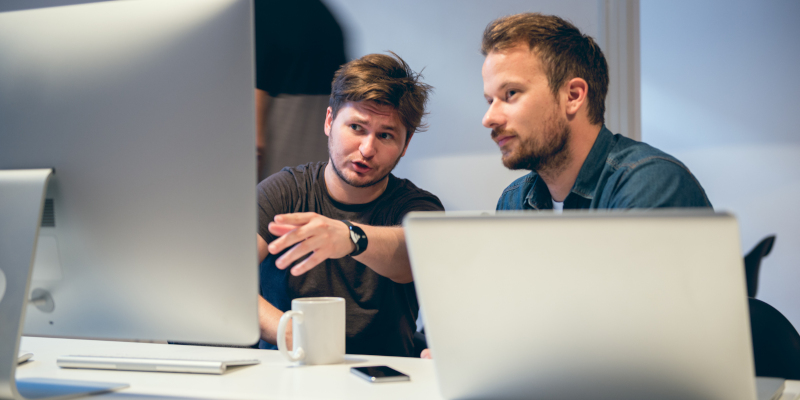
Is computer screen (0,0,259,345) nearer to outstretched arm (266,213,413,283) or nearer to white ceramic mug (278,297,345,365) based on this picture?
outstretched arm (266,213,413,283)

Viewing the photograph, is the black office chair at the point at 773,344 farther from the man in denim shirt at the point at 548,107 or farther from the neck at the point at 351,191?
the neck at the point at 351,191

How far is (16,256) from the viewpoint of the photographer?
2.32 feet

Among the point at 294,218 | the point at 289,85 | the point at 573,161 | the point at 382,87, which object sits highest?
the point at 289,85

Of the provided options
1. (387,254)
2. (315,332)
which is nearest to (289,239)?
(315,332)

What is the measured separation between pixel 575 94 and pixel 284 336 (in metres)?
1.16

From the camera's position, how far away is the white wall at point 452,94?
227 cm

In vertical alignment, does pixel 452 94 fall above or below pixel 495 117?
above

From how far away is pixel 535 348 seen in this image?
573 millimetres

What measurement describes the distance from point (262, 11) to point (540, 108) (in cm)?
131

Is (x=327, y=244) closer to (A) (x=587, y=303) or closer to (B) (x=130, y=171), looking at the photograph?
(B) (x=130, y=171)

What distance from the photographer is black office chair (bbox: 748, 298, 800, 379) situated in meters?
0.95

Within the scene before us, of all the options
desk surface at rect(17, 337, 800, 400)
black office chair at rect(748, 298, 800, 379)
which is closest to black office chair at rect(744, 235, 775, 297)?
black office chair at rect(748, 298, 800, 379)

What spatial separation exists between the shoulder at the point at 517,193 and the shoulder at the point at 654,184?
39cm

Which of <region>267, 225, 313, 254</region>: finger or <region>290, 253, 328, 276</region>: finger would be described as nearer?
<region>267, 225, 313, 254</region>: finger
